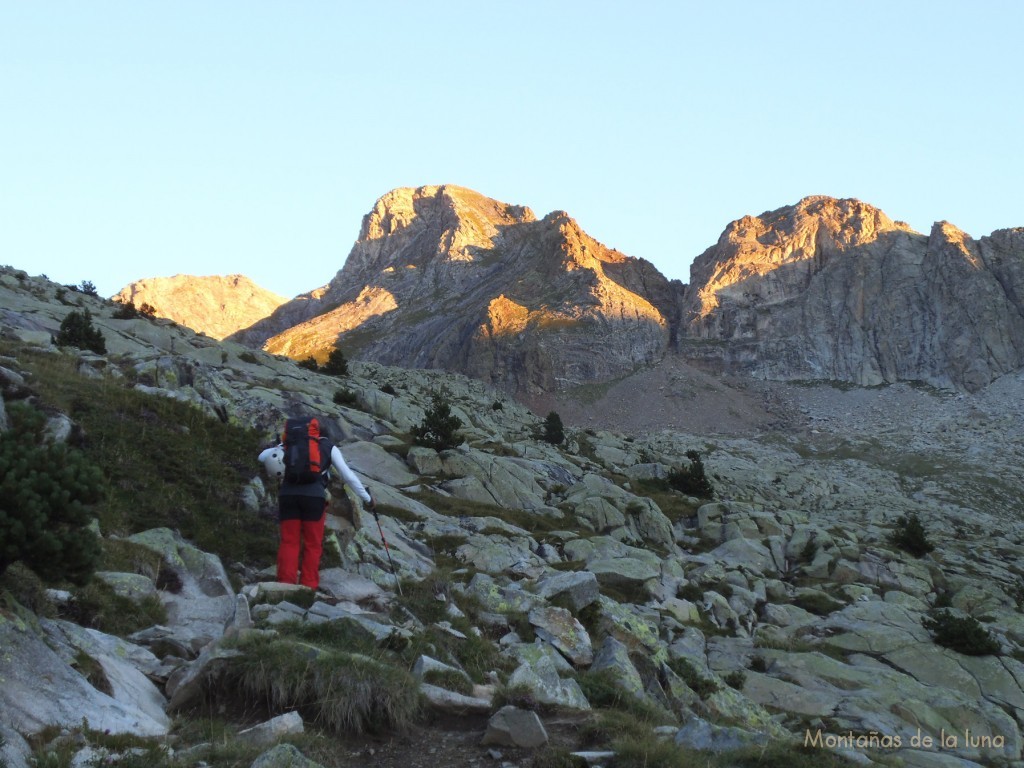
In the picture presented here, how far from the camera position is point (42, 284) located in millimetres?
48500

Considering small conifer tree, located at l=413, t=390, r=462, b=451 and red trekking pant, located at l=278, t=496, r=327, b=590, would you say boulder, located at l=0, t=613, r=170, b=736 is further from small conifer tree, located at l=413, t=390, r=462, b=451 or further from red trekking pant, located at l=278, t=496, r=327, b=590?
small conifer tree, located at l=413, t=390, r=462, b=451

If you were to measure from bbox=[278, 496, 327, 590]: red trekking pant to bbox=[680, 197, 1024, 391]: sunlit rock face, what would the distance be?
142m

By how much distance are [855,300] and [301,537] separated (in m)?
162

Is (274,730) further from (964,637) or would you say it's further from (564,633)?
(964,637)

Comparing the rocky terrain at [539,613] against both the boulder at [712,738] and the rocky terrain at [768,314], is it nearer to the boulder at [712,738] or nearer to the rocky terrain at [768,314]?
the boulder at [712,738]

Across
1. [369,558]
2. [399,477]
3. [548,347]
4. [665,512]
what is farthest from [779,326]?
[369,558]

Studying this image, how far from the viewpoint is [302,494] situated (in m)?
12.2

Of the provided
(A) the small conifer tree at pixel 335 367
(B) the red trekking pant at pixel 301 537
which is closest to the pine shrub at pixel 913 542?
(B) the red trekking pant at pixel 301 537

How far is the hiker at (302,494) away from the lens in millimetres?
11969

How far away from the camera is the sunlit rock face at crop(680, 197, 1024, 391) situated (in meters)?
139

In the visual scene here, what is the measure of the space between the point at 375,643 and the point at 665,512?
27.3 meters

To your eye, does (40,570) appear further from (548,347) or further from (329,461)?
(548,347)

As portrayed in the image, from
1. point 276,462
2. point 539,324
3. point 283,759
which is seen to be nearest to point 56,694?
point 283,759

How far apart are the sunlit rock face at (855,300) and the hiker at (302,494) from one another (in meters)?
142
